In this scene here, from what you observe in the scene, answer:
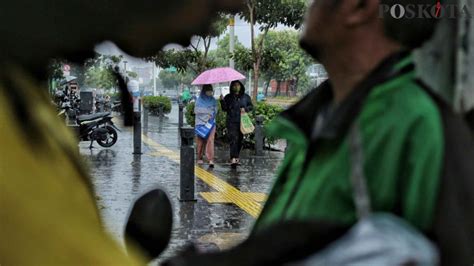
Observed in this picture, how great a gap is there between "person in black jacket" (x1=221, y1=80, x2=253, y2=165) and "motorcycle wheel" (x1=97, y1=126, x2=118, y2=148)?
3.22 metres

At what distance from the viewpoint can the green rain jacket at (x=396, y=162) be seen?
92 centimetres

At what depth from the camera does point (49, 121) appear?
833mm

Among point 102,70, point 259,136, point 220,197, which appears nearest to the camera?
point 102,70

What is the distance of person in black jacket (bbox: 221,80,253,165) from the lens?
1077cm

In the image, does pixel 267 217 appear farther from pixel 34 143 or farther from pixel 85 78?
pixel 34 143

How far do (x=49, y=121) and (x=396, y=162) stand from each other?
51 cm

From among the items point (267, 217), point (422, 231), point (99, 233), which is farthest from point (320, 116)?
point (99, 233)

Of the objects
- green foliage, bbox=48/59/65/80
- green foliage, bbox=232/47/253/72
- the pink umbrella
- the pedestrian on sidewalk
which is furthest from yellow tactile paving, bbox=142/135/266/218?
green foliage, bbox=48/59/65/80

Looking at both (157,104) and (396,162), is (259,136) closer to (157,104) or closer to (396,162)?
(396,162)

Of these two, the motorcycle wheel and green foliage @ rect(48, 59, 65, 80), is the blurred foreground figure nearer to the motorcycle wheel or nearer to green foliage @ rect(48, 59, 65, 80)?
green foliage @ rect(48, 59, 65, 80)

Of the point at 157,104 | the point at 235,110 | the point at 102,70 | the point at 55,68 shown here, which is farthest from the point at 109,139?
the point at 157,104

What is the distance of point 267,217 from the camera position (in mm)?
1203

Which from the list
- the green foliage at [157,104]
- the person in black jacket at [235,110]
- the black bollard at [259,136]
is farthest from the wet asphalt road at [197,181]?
the green foliage at [157,104]

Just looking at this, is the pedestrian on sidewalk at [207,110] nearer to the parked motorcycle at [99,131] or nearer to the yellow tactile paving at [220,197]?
the yellow tactile paving at [220,197]
